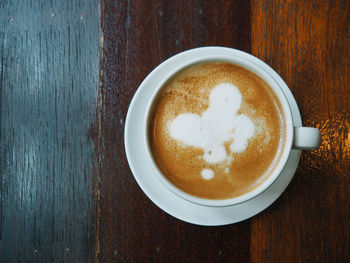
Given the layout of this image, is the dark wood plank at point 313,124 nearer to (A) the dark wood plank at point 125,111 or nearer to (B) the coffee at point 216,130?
(A) the dark wood plank at point 125,111

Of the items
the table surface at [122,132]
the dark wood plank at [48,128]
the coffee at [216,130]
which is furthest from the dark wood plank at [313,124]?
the dark wood plank at [48,128]

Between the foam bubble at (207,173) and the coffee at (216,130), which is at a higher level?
the coffee at (216,130)

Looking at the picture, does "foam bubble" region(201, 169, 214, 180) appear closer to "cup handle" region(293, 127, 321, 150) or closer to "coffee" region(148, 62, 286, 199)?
"coffee" region(148, 62, 286, 199)

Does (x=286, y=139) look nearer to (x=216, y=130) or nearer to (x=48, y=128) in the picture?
(x=216, y=130)

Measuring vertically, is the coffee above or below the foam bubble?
above

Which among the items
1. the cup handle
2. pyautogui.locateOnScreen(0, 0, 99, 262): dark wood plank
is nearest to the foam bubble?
the cup handle

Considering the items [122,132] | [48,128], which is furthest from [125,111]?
[48,128]
